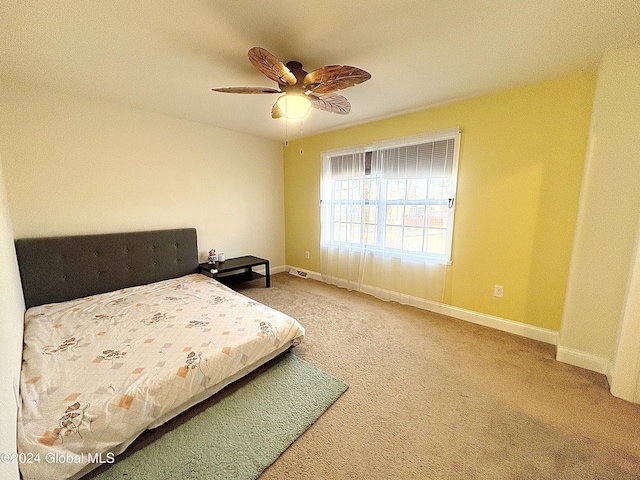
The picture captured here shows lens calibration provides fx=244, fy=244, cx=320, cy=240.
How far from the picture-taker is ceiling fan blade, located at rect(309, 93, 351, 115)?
186cm

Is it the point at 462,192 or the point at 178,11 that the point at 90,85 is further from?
the point at 462,192

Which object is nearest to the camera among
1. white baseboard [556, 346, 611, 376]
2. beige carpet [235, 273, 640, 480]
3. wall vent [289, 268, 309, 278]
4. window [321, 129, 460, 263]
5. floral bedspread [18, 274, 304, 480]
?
floral bedspread [18, 274, 304, 480]

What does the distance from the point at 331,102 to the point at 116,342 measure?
2355 millimetres

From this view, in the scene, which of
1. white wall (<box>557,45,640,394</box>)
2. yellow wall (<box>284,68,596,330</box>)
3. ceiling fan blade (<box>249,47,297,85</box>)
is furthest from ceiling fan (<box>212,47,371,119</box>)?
white wall (<box>557,45,640,394</box>)

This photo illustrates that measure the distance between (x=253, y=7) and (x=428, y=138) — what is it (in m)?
2.07

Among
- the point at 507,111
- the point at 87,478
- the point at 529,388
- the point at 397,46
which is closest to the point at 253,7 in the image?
the point at 397,46

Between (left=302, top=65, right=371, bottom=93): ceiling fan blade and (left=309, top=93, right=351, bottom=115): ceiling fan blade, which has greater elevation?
(left=309, top=93, right=351, bottom=115): ceiling fan blade

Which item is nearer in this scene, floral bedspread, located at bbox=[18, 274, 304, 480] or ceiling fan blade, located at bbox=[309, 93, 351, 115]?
floral bedspread, located at bbox=[18, 274, 304, 480]

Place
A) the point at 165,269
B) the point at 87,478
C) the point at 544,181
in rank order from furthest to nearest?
the point at 165,269 → the point at 544,181 → the point at 87,478

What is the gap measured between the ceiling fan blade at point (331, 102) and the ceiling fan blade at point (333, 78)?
0.18 meters

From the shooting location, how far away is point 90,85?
7.11ft

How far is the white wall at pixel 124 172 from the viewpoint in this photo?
2.18 metres

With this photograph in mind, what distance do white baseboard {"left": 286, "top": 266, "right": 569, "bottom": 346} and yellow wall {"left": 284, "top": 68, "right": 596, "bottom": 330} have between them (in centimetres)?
6

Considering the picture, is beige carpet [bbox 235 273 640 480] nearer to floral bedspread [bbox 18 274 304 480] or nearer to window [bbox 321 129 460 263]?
floral bedspread [bbox 18 274 304 480]
